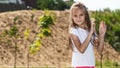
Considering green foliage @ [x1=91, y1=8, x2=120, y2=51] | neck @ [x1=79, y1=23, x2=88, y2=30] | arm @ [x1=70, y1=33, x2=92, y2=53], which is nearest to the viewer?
arm @ [x1=70, y1=33, x2=92, y2=53]

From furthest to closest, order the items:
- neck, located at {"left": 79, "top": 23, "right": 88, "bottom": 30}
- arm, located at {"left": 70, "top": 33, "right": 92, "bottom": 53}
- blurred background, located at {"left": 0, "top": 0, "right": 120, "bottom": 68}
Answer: blurred background, located at {"left": 0, "top": 0, "right": 120, "bottom": 68} → neck, located at {"left": 79, "top": 23, "right": 88, "bottom": 30} → arm, located at {"left": 70, "top": 33, "right": 92, "bottom": 53}

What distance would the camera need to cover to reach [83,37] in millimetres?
4906

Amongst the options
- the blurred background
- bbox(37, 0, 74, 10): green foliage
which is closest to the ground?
the blurred background

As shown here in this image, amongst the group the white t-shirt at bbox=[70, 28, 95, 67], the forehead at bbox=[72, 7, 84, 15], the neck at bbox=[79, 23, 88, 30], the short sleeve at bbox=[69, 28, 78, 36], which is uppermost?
the forehead at bbox=[72, 7, 84, 15]

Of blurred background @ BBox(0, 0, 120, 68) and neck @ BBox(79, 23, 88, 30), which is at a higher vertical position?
neck @ BBox(79, 23, 88, 30)

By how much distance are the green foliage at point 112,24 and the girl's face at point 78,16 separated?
3332 cm

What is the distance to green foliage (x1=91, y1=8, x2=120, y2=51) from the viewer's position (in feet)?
129

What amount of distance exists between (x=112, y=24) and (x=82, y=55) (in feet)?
118

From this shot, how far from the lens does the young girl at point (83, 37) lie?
15.9 feet

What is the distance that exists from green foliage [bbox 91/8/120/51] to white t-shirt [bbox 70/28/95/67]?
33320mm

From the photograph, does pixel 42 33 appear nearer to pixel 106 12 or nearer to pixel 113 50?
pixel 113 50

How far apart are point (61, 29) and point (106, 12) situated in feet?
24.2

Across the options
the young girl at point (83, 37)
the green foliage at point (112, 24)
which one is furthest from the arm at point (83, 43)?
the green foliage at point (112, 24)

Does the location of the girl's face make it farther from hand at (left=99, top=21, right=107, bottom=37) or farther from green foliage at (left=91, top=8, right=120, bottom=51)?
green foliage at (left=91, top=8, right=120, bottom=51)
